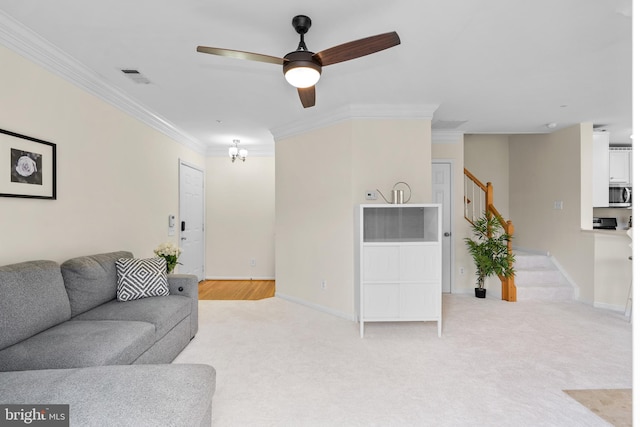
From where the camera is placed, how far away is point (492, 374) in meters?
2.63

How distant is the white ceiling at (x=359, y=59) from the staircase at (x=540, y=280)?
2.20 meters

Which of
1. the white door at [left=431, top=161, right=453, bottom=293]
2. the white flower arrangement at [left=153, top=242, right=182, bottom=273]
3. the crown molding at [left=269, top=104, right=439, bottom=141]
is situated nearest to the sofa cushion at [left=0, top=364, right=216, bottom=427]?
the white flower arrangement at [left=153, top=242, right=182, bottom=273]

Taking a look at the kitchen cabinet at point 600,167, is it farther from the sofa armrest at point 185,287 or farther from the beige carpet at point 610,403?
the sofa armrest at point 185,287

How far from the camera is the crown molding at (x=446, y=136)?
17.3ft

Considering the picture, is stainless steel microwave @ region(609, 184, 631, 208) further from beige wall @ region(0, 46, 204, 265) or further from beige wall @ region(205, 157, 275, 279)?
beige wall @ region(0, 46, 204, 265)

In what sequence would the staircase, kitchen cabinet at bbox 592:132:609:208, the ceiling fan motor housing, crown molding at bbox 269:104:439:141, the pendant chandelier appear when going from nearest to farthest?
the ceiling fan motor housing < crown molding at bbox 269:104:439:141 < the staircase < kitchen cabinet at bbox 592:132:609:208 < the pendant chandelier

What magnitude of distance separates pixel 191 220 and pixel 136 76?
2990 mm

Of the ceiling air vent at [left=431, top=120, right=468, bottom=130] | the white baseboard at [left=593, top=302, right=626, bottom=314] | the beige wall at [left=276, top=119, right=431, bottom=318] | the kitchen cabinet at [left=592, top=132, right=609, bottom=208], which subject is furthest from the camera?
the kitchen cabinet at [left=592, top=132, right=609, bottom=208]

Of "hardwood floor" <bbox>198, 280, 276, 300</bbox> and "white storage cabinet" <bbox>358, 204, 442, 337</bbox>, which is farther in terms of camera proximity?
"hardwood floor" <bbox>198, 280, 276, 300</bbox>

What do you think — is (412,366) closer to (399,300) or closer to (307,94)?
(399,300)

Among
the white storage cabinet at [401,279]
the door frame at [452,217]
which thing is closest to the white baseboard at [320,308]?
the white storage cabinet at [401,279]

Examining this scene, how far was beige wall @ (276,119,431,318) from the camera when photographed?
4.10 m

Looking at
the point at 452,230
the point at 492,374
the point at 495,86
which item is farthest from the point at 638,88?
the point at 452,230

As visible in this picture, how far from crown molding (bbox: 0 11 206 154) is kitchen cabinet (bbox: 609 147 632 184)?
6.89m
